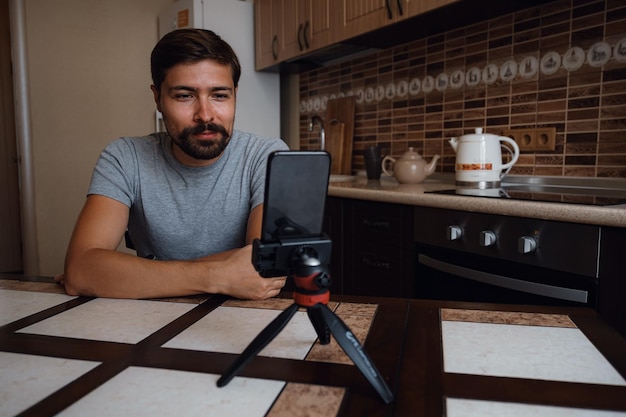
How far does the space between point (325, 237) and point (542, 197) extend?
4.01 ft

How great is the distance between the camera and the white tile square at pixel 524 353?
0.57 metres

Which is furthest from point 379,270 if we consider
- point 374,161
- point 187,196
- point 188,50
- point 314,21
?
point 314,21

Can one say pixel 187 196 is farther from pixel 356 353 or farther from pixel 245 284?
pixel 356 353

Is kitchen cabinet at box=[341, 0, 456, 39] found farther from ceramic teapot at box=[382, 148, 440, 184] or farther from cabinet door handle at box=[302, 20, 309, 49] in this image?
ceramic teapot at box=[382, 148, 440, 184]

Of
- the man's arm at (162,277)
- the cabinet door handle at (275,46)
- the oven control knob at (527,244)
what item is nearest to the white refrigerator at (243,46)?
the cabinet door handle at (275,46)

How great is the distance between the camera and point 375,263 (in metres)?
2.06

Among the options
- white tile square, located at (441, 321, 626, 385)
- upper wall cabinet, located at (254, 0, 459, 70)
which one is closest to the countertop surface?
white tile square, located at (441, 321, 626, 385)

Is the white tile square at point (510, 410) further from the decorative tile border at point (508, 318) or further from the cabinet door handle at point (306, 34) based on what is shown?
the cabinet door handle at point (306, 34)

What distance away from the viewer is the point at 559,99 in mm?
1962

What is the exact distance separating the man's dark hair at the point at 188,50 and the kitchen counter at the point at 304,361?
68 centimetres

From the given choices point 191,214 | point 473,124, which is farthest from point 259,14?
point 191,214

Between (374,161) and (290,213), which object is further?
(374,161)

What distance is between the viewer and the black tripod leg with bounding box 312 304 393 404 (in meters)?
0.50

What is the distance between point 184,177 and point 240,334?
829mm
